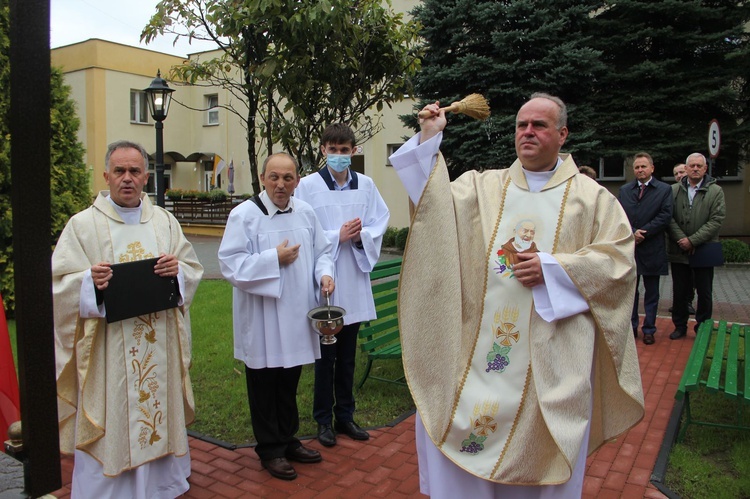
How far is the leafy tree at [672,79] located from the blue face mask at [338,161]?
12.3 meters

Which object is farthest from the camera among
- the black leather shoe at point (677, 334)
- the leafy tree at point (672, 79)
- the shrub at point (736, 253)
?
the leafy tree at point (672, 79)

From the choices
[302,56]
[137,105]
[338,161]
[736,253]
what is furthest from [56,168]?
[137,105]

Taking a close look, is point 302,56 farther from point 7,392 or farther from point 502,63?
point 502,63

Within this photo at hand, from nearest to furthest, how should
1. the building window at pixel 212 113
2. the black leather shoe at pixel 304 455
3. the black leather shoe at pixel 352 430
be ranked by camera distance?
the black leather shoe at pixel 304 455 → the black leather shoe at pixel 352 430 → the building window at pixel 212 113

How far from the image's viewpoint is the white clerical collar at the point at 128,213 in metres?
3.41

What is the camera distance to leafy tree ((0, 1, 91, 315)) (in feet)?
25.0

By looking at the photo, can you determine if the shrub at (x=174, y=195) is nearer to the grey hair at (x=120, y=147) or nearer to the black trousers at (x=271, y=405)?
the black trousers at (x=271, y=405)

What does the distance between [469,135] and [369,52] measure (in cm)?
943

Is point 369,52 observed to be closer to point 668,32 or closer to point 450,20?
point 450,20

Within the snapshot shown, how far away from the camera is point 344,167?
14.9 ft

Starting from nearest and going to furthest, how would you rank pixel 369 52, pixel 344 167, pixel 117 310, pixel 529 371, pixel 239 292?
pixel 529 371
pixel 117 310
pixel 239 292
pixel 344 167
pixel 369 52

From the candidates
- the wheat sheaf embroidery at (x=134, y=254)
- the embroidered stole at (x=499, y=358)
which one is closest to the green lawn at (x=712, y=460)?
the embroidered stole at (x=499, y=358)

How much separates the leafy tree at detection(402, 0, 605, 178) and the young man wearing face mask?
10527 mm

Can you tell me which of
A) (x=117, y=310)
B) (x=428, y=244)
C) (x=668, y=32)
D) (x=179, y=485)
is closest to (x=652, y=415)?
(x=428, y=244)
